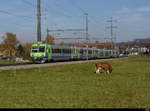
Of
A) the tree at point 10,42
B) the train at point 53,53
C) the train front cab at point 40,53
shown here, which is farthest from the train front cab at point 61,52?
the tree at point 10,42

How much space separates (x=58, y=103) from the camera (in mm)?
10336

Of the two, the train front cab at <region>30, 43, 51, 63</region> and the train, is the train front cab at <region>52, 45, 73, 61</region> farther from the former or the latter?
the train front cab at <region>30, 43, 51, 63</region>

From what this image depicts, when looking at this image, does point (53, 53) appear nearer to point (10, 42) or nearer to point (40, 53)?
Result: point (40, 53)

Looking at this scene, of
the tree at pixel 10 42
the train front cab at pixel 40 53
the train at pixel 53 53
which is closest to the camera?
the train front cab at pixel 40 53

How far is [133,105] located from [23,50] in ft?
447

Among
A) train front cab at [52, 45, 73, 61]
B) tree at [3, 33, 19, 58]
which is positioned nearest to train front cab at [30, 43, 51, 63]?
train front cab at [52, 45, 73, 61]

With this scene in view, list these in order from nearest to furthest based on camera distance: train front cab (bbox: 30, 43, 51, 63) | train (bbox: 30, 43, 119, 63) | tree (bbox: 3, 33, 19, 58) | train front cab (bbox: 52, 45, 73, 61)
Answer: train front cab (bbox: 30, 43, 51, 63)
train (bbox: 30, 43, 119, 63)
train front cab (bbox: 52, 45, 73, 61)
tree (bbox: 3, 33, 19, 58)

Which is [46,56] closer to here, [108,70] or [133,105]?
[108,70]

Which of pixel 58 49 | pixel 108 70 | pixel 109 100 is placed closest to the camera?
pixel 109 100

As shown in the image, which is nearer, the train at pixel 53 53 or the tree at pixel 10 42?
the train at pixel 53 53

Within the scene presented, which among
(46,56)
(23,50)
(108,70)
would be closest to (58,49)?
(46,56)

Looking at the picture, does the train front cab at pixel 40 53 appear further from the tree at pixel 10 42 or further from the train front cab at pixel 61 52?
the tree at pixel 10 42

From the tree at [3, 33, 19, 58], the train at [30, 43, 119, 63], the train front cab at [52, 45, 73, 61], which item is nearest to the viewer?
the train at [30, 43, 119, 63]

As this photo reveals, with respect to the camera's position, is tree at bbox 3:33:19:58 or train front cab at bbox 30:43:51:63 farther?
tree at bbox 3:33:19:58
